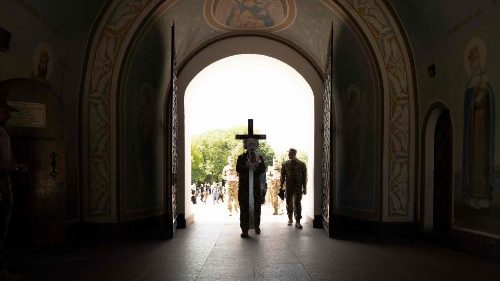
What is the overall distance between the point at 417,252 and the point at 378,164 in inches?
89.2

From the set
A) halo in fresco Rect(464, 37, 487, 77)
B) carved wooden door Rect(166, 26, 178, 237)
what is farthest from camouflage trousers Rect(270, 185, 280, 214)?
halo in fresco Rect(464, 37, 487, 77)

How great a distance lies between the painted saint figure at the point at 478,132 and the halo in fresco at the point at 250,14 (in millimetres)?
4247

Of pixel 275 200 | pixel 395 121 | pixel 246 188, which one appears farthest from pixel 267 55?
pixel 275 200

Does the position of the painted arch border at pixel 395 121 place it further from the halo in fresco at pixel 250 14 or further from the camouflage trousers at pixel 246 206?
the camouflage trousers at pixel 246 206

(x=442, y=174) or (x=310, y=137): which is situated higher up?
(x=310, y=137)

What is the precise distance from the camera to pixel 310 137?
10.9 metres

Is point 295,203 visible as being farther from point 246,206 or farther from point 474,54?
point 474,54

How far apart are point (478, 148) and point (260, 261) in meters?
3.75

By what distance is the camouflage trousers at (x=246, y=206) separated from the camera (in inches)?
321

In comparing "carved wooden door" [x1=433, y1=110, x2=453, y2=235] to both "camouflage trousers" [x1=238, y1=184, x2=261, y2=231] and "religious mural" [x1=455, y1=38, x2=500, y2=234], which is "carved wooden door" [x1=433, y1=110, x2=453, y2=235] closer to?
"religious mural" [x1=455, y1=38, x2=500, y2=234]

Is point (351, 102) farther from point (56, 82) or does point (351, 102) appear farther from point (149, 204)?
point (56, 82)

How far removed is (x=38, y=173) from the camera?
622 cm

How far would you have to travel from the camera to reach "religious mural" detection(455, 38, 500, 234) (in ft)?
19.1

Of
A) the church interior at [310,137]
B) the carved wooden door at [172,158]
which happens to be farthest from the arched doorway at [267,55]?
the carved wooden door at [172,158]
